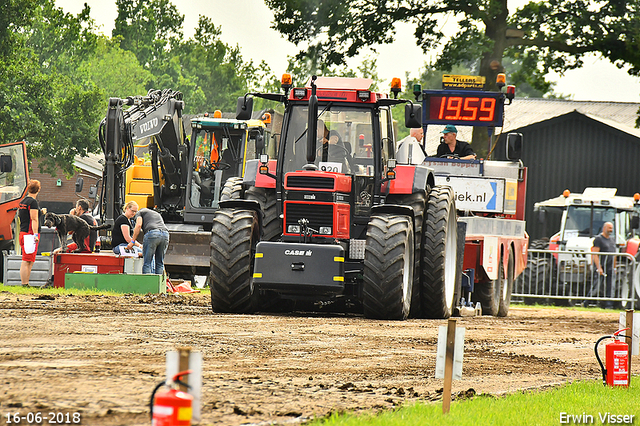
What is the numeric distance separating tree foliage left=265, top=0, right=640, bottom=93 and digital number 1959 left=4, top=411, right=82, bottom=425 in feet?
71.9

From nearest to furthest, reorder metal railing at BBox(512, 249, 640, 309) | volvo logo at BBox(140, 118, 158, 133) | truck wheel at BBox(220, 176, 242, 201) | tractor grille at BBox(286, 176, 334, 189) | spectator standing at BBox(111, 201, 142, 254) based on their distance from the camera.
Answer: tractor grille at BBox(286, 176, 334, 189)
truck wheel at BBox(220, 176, 242, 201)
spectator standing at BBox(111, 201, 142, 254)
volvo logo at BBox(140, 118, 158, 133)
metal railing at BBox(512, 249, 640, 309)

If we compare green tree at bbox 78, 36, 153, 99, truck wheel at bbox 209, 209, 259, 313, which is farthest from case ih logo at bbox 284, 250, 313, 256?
green tree at bbox 78, 36, 153, 99

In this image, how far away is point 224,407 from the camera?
556cm

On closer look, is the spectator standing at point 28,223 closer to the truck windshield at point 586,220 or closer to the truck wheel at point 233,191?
the truck wheel at point 233,191

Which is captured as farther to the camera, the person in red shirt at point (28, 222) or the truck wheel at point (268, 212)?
the person in red shirt at point (28, 222)

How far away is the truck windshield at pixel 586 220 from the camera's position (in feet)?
88.8

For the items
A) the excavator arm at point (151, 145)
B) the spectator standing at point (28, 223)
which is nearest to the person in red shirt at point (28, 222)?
the spectator standing at point (28, 223)

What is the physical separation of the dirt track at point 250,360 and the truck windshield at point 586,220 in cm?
1464

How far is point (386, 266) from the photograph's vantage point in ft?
37.3

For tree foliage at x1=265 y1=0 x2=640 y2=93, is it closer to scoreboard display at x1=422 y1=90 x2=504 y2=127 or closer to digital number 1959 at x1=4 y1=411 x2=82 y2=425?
scoreboard display at x1=422 y1=90 x2=504 y2=127

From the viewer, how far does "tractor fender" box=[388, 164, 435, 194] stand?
41.1 feet

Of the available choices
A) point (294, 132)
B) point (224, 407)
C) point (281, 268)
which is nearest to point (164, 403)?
point (224, 407)

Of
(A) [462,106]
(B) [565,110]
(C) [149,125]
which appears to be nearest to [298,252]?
(A) [462,106]

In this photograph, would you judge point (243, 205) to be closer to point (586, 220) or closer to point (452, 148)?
point (452, 148)
